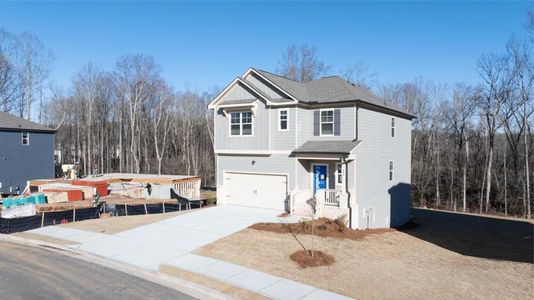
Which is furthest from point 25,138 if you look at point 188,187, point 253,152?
point 253,152

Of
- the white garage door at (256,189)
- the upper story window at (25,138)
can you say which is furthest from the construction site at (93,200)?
the upper story window at (25,138)

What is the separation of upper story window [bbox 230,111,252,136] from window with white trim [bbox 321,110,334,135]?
407 cm

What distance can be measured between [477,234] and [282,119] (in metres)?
14.3

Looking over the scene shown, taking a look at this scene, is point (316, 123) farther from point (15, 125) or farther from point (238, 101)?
point (15, 125)

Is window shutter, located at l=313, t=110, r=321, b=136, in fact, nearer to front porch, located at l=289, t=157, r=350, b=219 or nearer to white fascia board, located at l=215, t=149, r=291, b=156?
front porch, located at l=289, t=157, r=350, b=219

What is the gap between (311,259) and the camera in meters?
12.5

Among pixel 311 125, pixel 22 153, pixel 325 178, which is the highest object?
pixel 311 125

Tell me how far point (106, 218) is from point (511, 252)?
19764 mm

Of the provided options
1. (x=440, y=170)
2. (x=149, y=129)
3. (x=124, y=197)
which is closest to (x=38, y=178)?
(x=124, y=197)

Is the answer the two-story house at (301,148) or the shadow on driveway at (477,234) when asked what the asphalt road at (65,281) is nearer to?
the two-story house at (301,148)

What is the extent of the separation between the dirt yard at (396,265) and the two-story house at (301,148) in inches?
119

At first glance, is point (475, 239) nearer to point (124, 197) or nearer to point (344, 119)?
point (344, 119)

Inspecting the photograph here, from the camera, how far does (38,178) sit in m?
35.8

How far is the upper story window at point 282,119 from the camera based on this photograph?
2016cm
